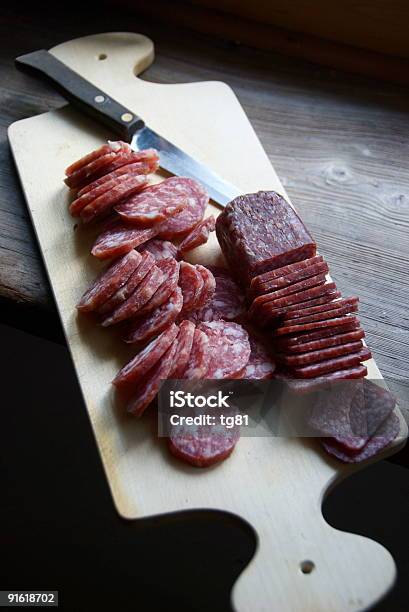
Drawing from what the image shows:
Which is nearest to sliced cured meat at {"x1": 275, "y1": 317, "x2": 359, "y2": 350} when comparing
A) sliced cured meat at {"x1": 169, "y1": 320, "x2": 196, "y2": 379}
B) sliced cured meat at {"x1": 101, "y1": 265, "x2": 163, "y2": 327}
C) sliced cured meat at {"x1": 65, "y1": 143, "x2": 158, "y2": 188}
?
sliced cured meat at {"x1": 169, "y1": 320, "x2": 196, "y2": 379}

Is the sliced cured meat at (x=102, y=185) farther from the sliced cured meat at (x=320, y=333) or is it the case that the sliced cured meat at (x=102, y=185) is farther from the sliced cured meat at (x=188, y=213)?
the sliced cured meat at (x=320, y=333)

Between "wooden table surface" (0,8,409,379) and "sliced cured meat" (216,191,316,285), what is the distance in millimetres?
229

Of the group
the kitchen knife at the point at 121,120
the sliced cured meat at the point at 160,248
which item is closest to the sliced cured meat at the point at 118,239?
the sliced cured meat at the point at 160,248

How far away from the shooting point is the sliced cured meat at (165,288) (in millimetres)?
1645

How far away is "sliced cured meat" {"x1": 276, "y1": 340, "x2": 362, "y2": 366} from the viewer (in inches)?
61.4

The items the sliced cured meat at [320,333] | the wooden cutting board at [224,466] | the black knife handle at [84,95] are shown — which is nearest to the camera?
the wooden cutting board at [224,466]

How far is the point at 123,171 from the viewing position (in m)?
1.91

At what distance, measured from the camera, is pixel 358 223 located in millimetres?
2045

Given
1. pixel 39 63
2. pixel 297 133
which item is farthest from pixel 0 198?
→ pixel 297 133

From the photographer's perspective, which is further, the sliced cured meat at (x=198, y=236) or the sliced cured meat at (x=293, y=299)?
the sliced cured meat at (x=198, y=236)

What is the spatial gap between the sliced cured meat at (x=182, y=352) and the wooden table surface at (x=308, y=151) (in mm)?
426

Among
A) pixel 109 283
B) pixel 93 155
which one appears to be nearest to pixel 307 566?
pixel 109 283

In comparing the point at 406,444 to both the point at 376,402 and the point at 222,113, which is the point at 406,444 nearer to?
the point at 376,402

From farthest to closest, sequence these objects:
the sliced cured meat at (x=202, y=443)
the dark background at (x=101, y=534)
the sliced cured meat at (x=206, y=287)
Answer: the dark background at (x=101, y=534) < the sliced cured meat at (x=206, y=287) < the sliced cured meat at (x=202, y=443)
